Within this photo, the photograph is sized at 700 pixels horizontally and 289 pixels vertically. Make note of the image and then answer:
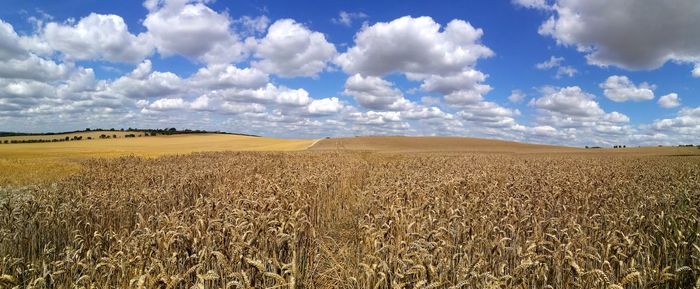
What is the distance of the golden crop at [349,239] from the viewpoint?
4.14 m

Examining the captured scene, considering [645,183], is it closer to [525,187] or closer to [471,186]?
[525,187]

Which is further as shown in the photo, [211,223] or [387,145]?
[387,145]

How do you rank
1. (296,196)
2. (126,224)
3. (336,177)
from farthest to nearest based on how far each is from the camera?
(336,177)
(296,196)
(126,224)

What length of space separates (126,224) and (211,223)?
12.2 ft

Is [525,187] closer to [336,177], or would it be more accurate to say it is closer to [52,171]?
[336,177]

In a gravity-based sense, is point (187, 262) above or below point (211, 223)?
below

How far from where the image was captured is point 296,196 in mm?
9195

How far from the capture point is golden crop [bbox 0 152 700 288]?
414 centimetres

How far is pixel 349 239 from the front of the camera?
8281mm

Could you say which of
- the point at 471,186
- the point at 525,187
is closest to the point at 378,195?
the point at 471,186

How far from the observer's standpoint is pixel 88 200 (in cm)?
865

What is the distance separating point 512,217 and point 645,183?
8411 millimetres

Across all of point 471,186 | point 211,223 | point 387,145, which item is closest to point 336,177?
point 471,186

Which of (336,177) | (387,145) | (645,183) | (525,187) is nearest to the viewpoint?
(525,187)
